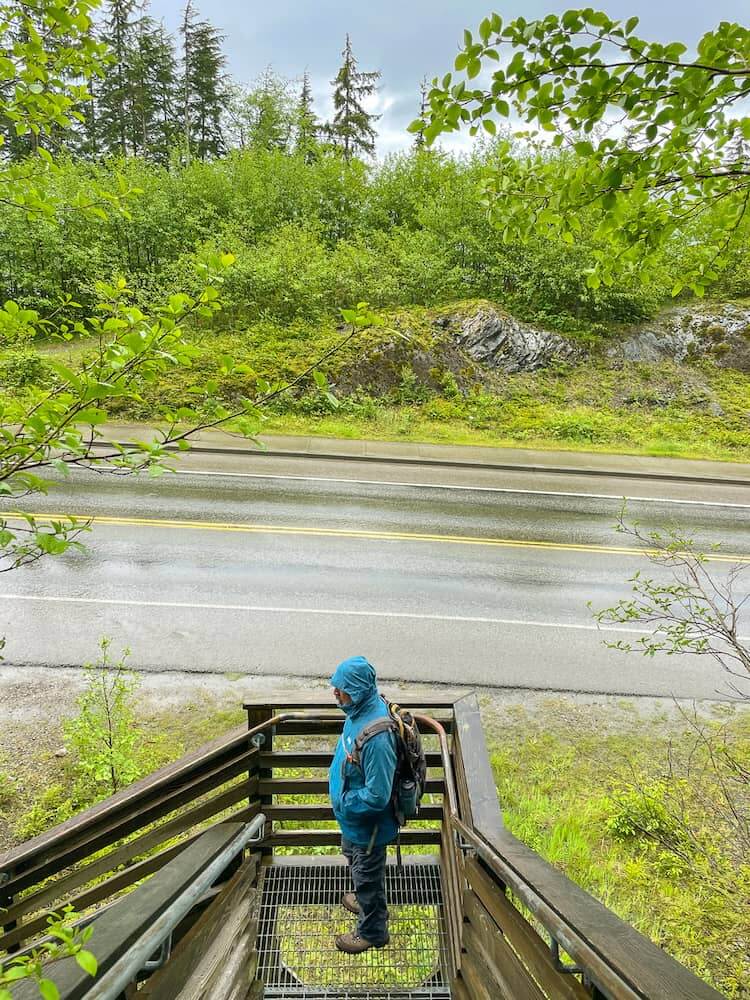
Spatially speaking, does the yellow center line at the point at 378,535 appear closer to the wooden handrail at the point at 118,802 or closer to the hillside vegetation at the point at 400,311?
the hillside vegetation at the point at 400,311

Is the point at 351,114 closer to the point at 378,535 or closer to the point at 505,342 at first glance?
the point at 505,342

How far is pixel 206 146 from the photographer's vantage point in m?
36.4

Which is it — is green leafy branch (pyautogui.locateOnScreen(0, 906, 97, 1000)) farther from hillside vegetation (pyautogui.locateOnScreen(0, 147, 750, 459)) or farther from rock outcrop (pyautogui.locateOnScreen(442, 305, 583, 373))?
rock outcrop (pyautogui.locateOnScreen(442, 305, 583, 373))

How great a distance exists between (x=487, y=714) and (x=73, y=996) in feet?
18.8

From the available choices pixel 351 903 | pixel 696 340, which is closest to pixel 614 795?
pixel 351 903

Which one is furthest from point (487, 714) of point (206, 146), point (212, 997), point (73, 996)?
point (206, 146)

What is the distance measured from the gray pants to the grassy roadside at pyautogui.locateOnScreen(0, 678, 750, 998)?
1864 millimetres

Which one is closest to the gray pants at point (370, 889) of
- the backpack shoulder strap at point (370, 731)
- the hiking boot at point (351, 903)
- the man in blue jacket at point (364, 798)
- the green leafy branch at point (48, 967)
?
the man in blue jacket at point (364, 798)

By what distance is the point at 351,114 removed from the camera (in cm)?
3434

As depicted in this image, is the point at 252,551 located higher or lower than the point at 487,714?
higher

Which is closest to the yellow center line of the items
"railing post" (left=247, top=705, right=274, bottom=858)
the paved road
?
the paved road

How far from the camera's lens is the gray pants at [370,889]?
347 cm

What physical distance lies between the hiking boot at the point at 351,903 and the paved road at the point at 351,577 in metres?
3.45

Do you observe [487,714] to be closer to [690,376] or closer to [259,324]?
[259,324]
